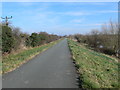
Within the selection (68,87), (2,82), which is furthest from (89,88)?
(2,82)

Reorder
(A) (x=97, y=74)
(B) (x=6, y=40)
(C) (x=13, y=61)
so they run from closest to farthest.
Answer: (A) (x=97, y=74) < (C) (x=13, y=61) < (B) (x=6, y=40)

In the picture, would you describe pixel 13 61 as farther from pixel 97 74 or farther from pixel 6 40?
pixel 97 74

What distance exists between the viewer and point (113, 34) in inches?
1554

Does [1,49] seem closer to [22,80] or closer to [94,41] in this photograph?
[22,80]

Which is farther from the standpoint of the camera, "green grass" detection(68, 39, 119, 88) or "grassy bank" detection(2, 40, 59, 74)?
"grassy bank" detection(2, 40, 59, 74)

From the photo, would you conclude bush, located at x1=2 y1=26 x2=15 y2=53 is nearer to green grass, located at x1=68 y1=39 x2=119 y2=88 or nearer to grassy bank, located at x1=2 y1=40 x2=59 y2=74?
grassy bank, located at x1=2 y1=40 x2=59 y2=74

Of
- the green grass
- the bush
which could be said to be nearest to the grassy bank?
the bush

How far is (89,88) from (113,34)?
3529 cm

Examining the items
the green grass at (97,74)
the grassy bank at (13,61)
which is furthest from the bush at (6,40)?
the green grass at (97,74)

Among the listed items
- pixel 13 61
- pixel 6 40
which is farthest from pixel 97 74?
pixel 6 40

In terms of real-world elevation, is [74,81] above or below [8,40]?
below

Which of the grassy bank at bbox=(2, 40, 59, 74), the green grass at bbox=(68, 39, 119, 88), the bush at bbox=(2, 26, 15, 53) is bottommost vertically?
the green grass at bbox=(68, 39, 119, 88)

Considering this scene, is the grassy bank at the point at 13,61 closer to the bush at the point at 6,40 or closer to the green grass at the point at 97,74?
the bush at the point at 6,40

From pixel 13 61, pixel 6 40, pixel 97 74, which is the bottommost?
pixel 97 74
